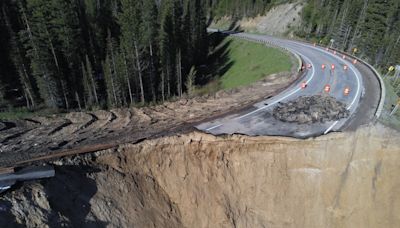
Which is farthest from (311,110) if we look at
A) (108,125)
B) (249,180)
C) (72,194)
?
(72,194)

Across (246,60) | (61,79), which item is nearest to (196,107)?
(61,79)

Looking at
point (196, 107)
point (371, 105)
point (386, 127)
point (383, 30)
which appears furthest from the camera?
point (383, 30)

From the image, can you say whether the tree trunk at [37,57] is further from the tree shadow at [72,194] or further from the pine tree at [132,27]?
the tree shadow at [72,194]

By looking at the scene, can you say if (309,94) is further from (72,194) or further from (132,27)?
(132,27)

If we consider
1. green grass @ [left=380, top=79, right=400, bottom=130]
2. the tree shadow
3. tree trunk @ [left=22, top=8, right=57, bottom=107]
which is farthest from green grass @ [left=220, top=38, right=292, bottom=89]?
tree trunk @ [left=22, top=8, right=57, bottom=107]

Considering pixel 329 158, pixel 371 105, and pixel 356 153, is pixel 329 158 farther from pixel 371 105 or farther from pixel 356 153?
pixel 371 105

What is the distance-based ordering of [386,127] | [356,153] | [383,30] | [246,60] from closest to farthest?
[356,153] < [386,127] < [246,60] < [383,30]
